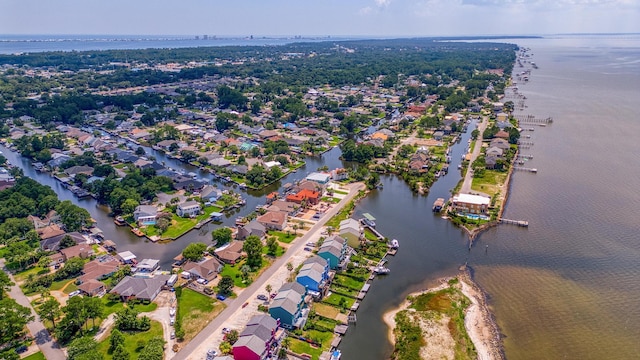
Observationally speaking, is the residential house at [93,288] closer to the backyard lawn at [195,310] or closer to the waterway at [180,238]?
the waterway at [180,238]

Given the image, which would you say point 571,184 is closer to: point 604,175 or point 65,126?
point 604,175

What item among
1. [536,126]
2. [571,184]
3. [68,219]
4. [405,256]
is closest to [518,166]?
[571,184]

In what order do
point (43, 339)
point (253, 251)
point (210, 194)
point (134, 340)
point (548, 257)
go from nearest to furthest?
point (134, 340) → point (43, 339) → point (253, 251) → point (548, 257) → point (210, 194)

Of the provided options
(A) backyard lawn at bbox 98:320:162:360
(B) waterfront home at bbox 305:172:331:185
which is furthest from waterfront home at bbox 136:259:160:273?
(B) waterfront home at bbox 305:172:331:185

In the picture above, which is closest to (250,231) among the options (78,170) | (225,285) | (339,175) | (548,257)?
(225,285)

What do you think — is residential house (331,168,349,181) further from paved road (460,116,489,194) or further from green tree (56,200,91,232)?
green tree (56,200,91,232)

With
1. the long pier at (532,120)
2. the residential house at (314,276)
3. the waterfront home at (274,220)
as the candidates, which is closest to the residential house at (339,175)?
the waterfront home at (274,220)

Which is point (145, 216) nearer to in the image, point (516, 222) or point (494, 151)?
point (516, 222)
